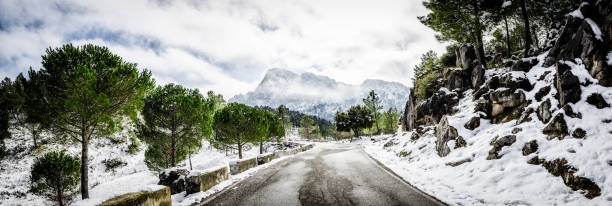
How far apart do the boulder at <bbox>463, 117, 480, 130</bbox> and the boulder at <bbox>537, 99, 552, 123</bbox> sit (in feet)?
7.89

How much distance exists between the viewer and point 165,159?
23.2 meters

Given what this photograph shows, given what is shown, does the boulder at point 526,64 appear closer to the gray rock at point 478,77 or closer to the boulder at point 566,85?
the gray rock at point 478,77

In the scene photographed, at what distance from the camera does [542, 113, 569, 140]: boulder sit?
6.21 metres

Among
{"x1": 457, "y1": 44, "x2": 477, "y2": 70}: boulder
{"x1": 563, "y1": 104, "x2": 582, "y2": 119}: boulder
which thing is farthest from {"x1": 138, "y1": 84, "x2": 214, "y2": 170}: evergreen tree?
{"x1": 457, "y1": 44, "x2": 477, "y2": 70}: boulder

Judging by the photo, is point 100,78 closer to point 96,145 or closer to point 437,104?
point 437,104

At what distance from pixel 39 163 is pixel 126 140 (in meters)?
34.8

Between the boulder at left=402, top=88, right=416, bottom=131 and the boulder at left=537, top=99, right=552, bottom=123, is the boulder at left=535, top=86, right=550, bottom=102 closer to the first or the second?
the boulder at left=537, top=99, right=552, bottom=123

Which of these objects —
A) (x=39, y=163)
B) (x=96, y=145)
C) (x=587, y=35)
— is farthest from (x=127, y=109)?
(x=96, y=145)

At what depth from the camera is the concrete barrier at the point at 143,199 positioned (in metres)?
4.12

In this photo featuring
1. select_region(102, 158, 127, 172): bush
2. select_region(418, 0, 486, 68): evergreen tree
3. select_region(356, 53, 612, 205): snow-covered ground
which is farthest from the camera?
select_region(102, 158, 127, 172): bush

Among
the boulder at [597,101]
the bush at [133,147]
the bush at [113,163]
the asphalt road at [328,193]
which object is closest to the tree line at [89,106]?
the asphalt road at [328,193]

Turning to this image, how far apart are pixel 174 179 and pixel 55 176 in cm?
1749

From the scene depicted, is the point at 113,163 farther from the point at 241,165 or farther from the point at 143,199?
the point at 143,199

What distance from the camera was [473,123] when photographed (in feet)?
33.3
